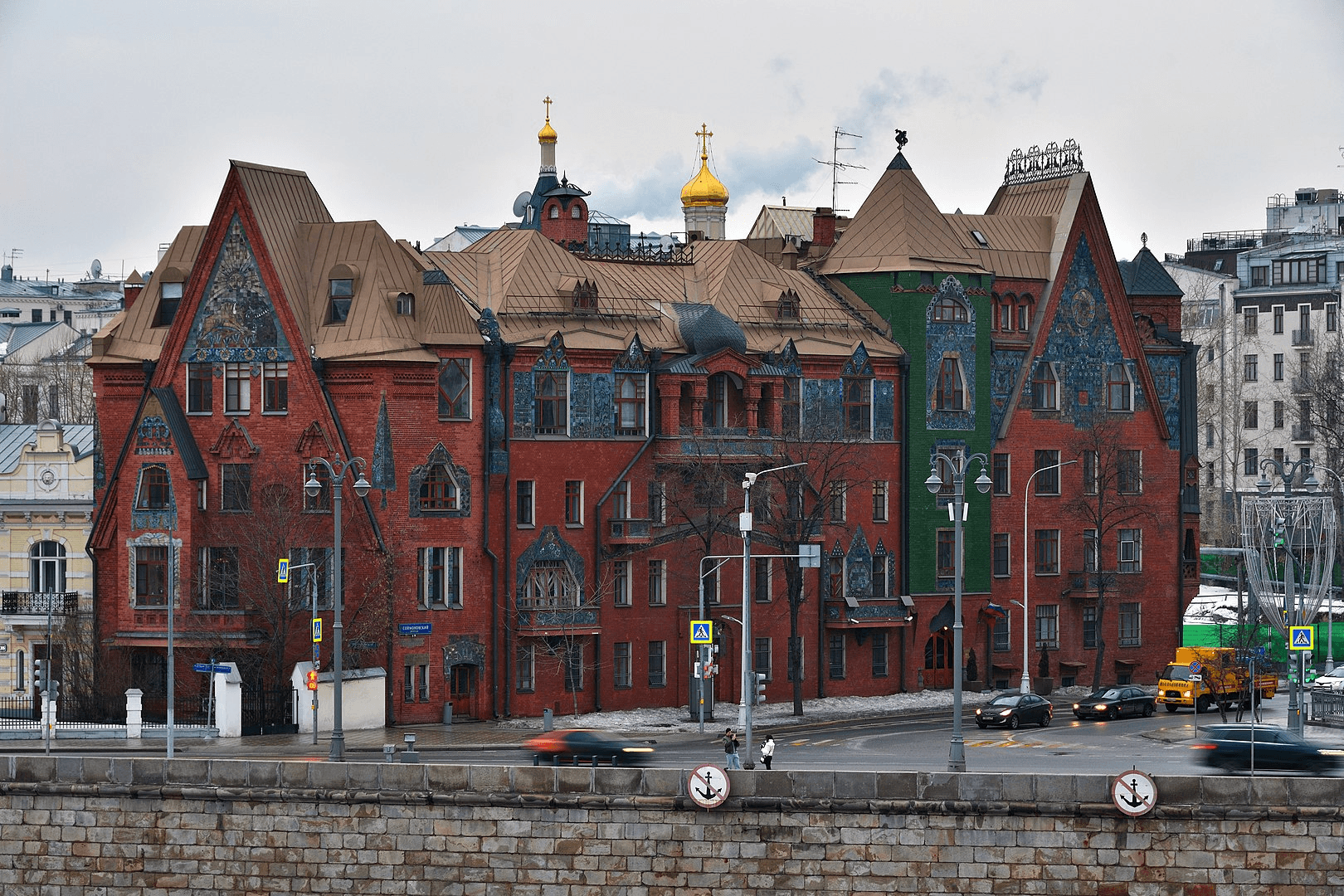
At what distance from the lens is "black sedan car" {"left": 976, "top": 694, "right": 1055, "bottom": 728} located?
267 ft

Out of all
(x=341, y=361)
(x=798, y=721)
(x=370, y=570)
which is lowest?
(x=798, y=721)

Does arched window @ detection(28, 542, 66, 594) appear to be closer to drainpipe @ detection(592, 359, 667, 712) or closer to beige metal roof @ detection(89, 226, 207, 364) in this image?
beige metal roof @ detection(89, 226, 207, 364)

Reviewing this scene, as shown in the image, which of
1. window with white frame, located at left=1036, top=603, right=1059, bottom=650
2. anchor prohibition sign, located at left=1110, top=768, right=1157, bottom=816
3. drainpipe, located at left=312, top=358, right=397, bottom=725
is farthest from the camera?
window with white frame, located at left=1036, top=603, right=1059, bottom=650

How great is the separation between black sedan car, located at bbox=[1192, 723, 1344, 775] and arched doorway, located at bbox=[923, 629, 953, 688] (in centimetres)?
3091

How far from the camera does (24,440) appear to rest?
3637 inches

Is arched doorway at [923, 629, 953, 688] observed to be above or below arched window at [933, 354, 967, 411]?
below

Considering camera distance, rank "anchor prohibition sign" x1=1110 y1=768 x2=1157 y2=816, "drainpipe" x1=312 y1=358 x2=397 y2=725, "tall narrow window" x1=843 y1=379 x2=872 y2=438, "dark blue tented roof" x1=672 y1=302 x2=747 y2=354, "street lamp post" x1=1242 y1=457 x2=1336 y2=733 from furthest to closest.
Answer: "tall narrow window" x1=843 y1=379 x2=872 y2=438
"dark blue tented roof" x1=672 y1=302 x2=747 y2=354
"drainpipe" x1=312 y1=358 x2=397 y2=725
"street lamp post" x1=1242 y1=457 x2=1336 y2=733
"anchor prohibition sign" x1=1110 y1=768 x2=1157 y2=816

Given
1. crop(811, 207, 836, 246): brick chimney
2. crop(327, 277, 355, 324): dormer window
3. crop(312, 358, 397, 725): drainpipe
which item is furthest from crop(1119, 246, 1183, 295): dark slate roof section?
crop(312, 358, 397, 725): drainpipe

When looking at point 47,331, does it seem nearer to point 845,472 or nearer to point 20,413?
point 20,413

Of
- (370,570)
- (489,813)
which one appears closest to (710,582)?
(370,570)

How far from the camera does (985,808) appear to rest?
166 ft

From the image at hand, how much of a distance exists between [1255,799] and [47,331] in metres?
135

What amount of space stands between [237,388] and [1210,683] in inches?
1449

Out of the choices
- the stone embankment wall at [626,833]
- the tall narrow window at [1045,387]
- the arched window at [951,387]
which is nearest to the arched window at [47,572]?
the stone embankment wall at [626,833]
